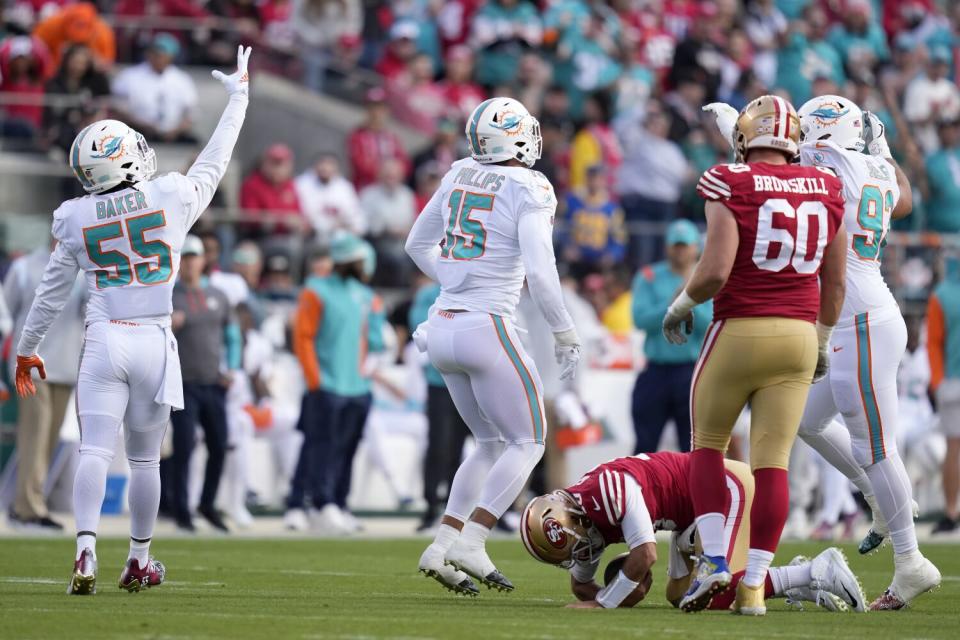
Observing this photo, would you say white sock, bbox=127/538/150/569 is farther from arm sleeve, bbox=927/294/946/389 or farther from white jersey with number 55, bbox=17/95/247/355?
arm sleeve, bbox=927/294/946/389

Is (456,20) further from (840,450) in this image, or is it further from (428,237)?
(840,450)

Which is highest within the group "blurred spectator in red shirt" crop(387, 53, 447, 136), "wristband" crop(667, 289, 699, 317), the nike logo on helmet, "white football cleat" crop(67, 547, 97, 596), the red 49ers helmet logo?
"blurred spectator in red shirt" crop(387, 53, 447, 136)

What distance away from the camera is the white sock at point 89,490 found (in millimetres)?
8141

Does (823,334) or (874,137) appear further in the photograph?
(874,137)

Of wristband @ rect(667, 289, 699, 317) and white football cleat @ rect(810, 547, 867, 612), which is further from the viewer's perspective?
white football cleat @ rect(810, 547, 867, 612)

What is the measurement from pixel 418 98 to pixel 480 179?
38.5 feet

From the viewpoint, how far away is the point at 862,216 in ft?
27.1

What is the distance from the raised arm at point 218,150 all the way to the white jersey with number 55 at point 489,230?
108 centimetres

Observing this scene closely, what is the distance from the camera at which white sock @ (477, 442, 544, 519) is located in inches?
325

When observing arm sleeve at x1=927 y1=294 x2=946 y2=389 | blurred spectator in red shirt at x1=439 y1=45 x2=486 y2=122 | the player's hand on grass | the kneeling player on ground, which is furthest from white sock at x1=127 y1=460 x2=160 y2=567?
blurred spectator in red shirt at x1=439 y1=45 x2=486 y2=122

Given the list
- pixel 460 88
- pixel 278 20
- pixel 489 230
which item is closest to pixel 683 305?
pixel 489 230

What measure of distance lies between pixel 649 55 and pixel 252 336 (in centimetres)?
872

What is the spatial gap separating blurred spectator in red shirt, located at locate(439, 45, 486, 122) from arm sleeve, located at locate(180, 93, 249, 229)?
11.0m

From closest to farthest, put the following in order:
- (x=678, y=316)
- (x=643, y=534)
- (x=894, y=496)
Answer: (x=678, y=316) < (x=643, y=534) < (x=894, y=496)
